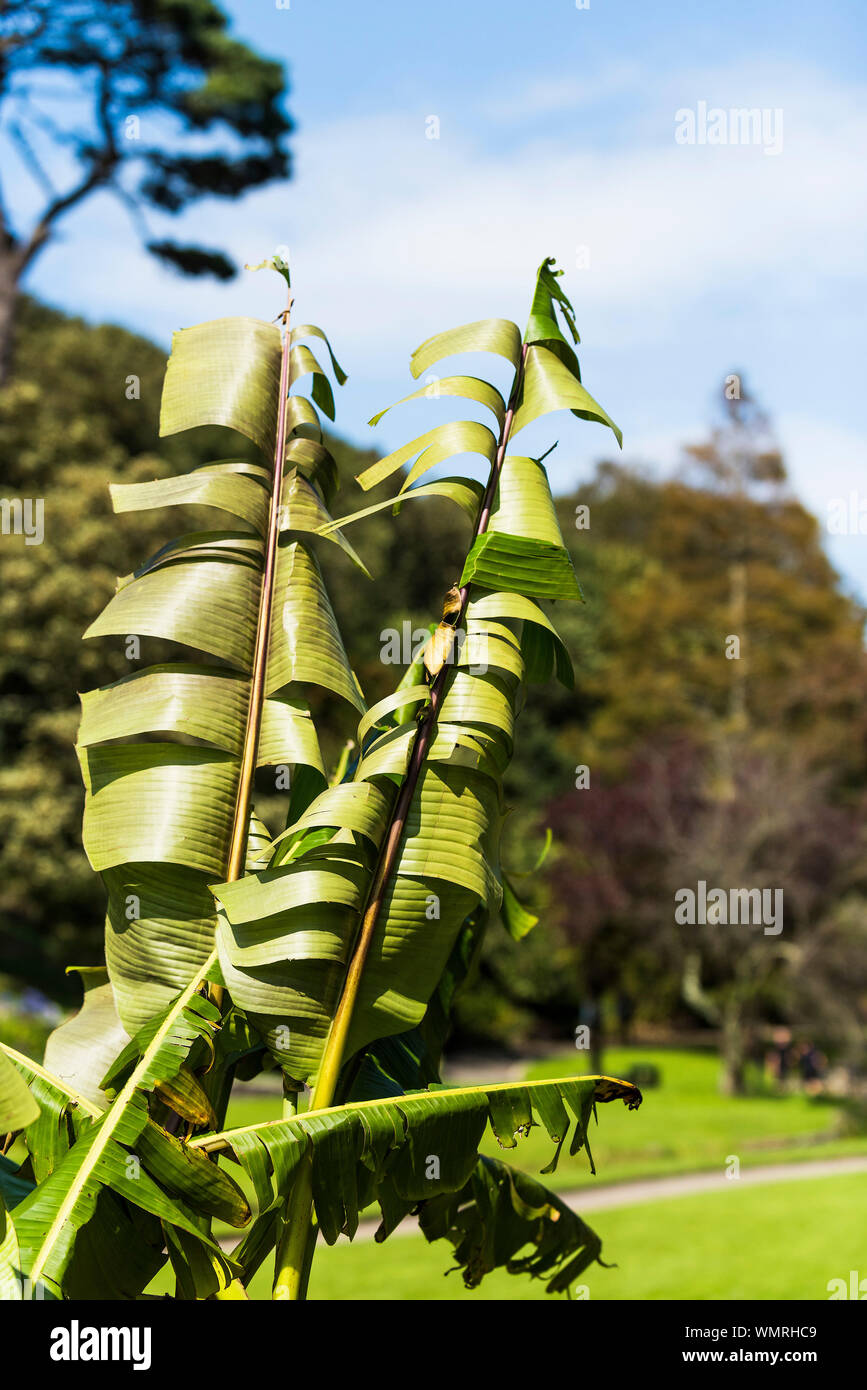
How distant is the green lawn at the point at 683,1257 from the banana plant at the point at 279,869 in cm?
580

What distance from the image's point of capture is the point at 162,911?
219cm

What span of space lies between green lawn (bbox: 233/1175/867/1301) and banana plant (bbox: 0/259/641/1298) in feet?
19.0

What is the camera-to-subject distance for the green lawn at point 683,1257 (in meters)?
7.93

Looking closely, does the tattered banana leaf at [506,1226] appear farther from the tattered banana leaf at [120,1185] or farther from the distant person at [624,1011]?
the distant person at [624,1011]

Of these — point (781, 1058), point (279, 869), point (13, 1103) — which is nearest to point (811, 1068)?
point (781, 1058)

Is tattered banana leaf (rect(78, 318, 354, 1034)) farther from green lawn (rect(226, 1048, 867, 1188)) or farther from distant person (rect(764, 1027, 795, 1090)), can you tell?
distant person (rect(764, 1027, 795, 1090))

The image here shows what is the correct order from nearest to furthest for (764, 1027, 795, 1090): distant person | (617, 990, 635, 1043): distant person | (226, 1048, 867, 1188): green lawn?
(226, 1048, 867, 1188): green lawn → (764, 1027, 795, 1090): distant person → (617, 990, 635, 1043): distant person

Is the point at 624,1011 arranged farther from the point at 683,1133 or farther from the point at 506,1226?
the point at 506,1226

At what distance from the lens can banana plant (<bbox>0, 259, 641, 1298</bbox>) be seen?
190 centimetres

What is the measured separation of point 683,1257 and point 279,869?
822 cm

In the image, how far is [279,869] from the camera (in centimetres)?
200

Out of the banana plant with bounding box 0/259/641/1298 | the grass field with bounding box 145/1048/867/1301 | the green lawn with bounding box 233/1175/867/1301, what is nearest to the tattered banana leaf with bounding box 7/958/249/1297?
the banana plant with bounding box 0/259/641/1298
